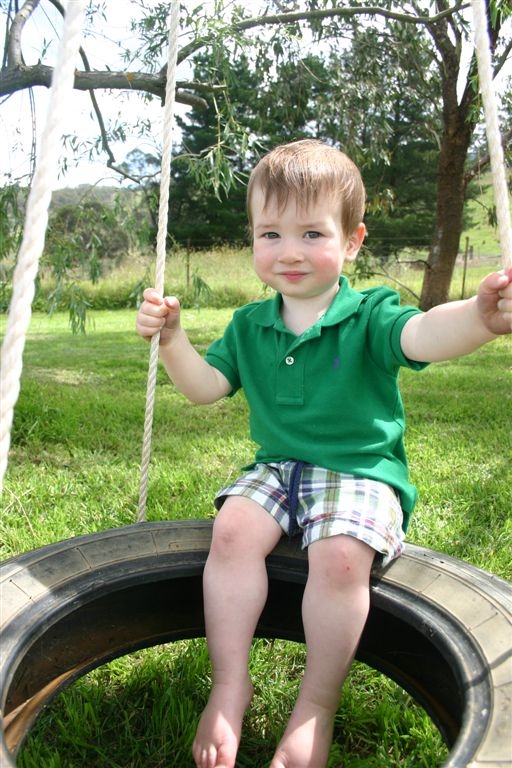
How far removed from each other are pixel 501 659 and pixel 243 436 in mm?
2198

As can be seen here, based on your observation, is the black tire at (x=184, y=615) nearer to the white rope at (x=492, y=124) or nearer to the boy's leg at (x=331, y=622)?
the boy's leg at (x=331, y=622)

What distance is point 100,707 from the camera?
1460mm

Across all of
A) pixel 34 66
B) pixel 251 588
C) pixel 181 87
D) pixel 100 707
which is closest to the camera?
pixel 251 588

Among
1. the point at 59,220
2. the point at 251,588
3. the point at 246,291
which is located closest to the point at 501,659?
the point at 251,588

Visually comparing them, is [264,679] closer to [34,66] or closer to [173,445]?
[173,445]

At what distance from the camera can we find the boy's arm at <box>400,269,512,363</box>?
1.12 m

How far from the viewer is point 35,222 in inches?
31.7

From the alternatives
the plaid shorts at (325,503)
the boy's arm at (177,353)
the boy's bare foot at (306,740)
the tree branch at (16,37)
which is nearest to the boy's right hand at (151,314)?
the boy's arm at (177,353)

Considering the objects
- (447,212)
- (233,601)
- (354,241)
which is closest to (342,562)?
(233,601)

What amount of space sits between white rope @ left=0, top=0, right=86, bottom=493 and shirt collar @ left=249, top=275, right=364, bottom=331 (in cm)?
79

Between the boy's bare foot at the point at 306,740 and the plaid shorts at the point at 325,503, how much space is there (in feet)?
0.95

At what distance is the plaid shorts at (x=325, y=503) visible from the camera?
1303mm

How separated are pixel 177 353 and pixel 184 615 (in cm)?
57

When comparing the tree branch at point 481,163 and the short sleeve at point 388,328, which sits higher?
the tree branch at point 481,163
